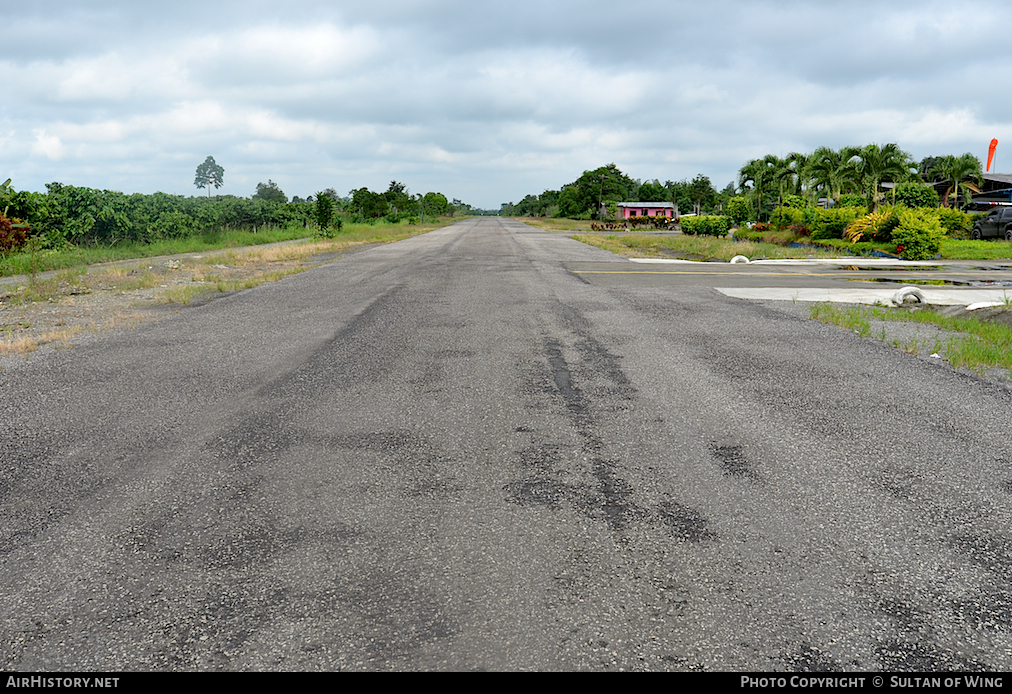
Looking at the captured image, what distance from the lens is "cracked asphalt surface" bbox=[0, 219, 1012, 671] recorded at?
253 centimetres

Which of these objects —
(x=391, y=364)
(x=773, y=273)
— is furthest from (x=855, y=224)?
(x=391, y=364)

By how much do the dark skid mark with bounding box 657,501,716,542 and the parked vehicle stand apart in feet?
116

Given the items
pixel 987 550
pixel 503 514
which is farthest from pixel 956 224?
pixel 503 514

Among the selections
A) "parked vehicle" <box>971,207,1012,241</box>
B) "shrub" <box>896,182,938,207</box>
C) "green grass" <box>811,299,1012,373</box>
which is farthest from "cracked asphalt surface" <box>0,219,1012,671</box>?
"shrub" <box>896,182,938,207</box>

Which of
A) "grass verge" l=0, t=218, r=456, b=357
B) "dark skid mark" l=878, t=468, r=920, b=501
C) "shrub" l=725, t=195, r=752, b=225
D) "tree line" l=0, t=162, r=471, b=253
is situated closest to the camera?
"dark skid mark" l=878, t=468, r=920, b=501

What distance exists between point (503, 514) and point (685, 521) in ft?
3.35

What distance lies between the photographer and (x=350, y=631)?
2.56 m

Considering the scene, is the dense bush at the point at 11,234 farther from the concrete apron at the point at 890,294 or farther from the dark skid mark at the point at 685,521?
the dark skid mark at the point at 685,521

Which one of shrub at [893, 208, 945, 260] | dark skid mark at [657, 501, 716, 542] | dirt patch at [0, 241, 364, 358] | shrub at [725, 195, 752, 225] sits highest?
shrub at [725, 195, 752, 225]

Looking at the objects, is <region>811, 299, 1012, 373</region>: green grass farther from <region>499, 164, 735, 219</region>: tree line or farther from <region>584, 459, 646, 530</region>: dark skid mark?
<region>499, 164, 735, 219</region>: tree line

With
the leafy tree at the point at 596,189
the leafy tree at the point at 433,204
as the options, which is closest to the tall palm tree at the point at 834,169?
the leafy tree at the point at 596,189

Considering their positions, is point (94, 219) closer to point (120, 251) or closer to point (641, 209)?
point (120, 251)

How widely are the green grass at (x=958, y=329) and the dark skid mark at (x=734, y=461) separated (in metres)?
4.32

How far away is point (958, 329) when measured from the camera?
9.12 metres
